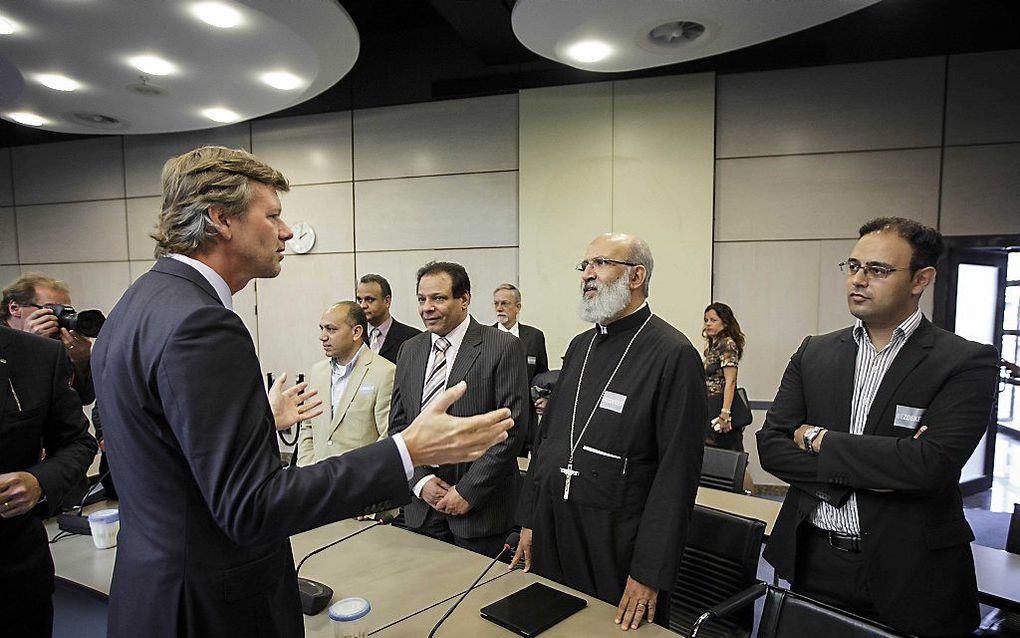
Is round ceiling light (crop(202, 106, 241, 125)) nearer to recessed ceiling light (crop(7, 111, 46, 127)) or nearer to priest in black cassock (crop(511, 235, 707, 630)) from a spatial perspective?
recessed ceiling light (crop(7, 111, 46, 127))

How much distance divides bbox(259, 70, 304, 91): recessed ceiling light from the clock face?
183 cm

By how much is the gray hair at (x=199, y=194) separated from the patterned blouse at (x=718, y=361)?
3553mm

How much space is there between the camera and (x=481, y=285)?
5500 mm

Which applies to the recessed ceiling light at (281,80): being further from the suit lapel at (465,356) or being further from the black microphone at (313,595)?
the black microphone at (313,595)

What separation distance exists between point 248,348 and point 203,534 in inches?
14.5

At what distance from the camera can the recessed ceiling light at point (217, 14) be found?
9.91 feet

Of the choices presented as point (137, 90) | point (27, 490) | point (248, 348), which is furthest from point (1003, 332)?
point (137, 90)

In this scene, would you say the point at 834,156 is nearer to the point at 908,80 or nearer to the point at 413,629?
the point at 908,80

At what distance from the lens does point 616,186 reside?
504 cm

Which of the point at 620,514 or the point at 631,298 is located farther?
the point at 631,298

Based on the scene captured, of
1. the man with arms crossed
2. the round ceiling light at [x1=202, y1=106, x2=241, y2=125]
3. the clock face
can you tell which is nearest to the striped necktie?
the man with arms crossed

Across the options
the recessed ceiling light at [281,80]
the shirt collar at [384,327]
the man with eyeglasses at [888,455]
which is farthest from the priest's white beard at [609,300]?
the recessed ceiling light at [281,80]

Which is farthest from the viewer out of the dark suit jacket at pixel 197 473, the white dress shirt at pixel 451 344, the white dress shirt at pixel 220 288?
the white dress shirt at pixel 451 344

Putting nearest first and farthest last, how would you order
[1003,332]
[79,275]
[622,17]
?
1. [622,17]
2. [1003,332]
3. [79,275]
